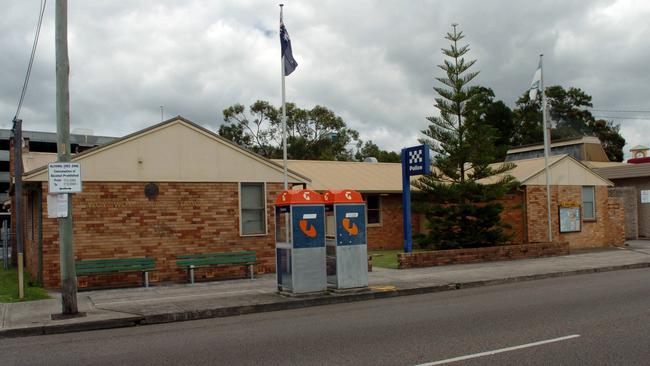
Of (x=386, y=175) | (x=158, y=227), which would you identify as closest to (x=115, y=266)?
(x=158, y=227)

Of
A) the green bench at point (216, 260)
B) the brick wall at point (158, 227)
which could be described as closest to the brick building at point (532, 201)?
the brick wall at point (158, 227)

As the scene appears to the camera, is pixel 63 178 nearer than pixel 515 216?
Yes

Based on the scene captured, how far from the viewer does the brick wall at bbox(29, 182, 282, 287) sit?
49.0ft

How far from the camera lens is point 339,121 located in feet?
173

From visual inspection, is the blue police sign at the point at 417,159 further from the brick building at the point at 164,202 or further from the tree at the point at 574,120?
the tree at the point at 574,120

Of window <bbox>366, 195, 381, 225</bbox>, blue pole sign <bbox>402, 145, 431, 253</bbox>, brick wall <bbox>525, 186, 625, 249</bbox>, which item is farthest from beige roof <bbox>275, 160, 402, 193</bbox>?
blue pole sign <bbox>402, 145, 431, 253</bbox>

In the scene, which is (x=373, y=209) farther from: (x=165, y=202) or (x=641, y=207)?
(x=641, y=207)

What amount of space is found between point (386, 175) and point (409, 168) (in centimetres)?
883

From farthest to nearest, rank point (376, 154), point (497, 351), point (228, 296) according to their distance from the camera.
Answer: point (376, 154)
point (228, 296)
point (497, 351)

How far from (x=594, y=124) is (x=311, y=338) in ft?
214

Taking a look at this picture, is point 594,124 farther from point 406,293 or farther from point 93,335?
point 93,335

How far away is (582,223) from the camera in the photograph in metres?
25.4

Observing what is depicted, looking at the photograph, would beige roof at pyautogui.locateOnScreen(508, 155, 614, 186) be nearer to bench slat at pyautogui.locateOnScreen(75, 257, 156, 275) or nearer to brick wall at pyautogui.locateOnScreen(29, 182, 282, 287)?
brick wall at pyautogui.locateOnScreen(29, 182, 282, 287)

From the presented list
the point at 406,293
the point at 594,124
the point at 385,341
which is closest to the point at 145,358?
the point at 385,341
